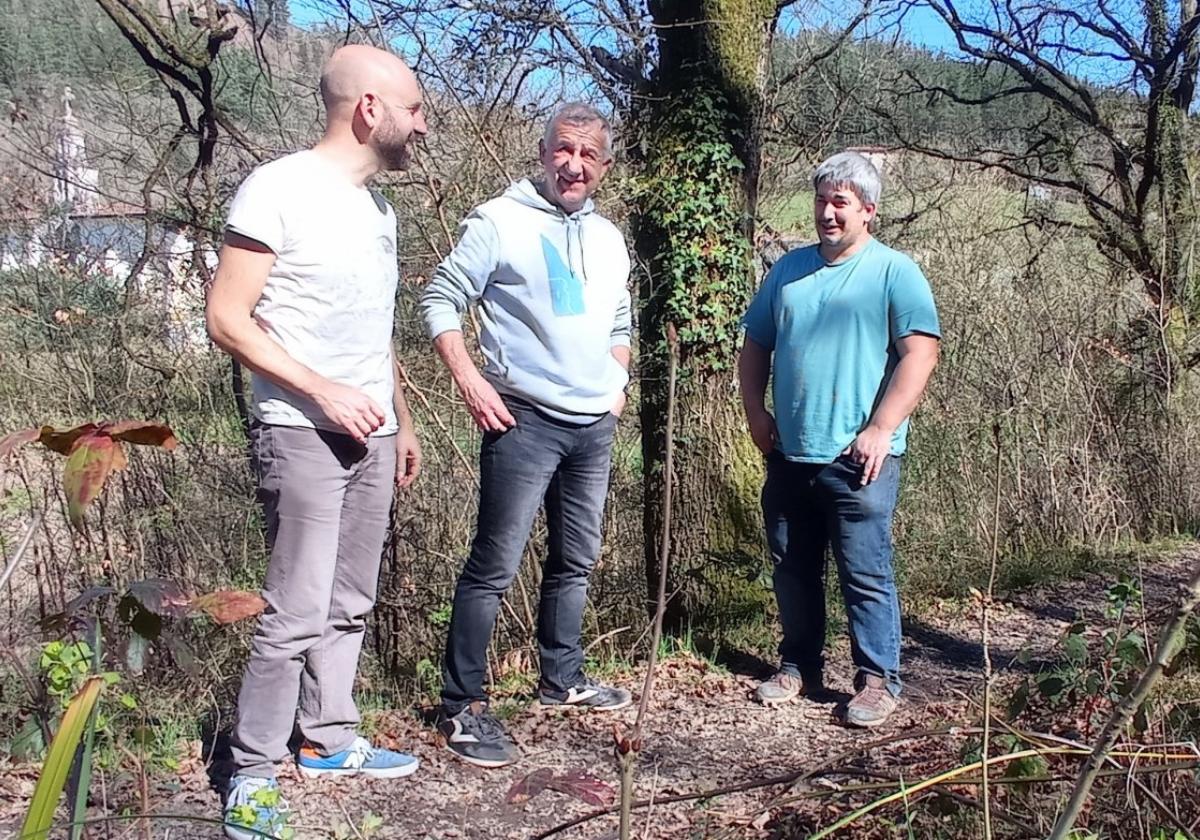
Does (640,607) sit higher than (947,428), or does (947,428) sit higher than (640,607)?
(947,428)

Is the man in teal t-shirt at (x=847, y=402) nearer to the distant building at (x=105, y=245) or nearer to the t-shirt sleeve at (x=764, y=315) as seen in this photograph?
the t-shirt sleeve at (x=764, y=315)

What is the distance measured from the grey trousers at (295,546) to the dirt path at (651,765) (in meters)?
0.29

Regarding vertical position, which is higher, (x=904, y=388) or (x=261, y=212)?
(x=261, y=212)

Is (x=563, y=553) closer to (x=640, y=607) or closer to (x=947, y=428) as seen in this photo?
(x=640, y=607)

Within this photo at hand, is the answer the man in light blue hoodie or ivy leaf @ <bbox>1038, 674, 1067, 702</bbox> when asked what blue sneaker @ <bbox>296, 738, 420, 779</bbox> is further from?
ivy leaf @ <bbox>1038, 674, 1067, 702</bbox>

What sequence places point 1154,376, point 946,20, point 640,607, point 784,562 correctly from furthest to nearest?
1. point 946,20
2. point 1154,376
3. point 640,607
4. point 784,562

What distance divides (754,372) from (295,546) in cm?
179

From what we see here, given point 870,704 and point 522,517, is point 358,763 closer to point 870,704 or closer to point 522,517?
point 522,517

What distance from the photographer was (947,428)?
6.68 meters

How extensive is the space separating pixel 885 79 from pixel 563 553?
6506 mm

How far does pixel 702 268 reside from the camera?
4457 millimetres

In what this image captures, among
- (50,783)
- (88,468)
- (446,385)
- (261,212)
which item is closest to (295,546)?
(261,212)

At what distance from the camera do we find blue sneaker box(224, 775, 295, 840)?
175 centimetres

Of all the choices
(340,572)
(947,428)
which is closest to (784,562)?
(340,572)
